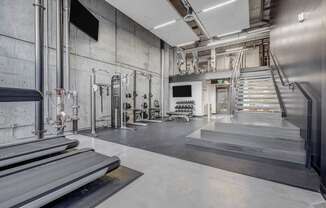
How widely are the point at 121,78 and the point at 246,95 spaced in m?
4.55

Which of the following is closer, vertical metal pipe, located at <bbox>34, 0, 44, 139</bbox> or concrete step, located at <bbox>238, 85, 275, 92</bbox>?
vertical metal pipe, located at <bbox>34, 0, 44, 139</bbox>

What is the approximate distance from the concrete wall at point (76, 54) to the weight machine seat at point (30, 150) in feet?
4.66

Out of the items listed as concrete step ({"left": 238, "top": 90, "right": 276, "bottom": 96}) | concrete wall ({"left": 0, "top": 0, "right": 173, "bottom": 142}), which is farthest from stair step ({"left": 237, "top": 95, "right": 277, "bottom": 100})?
concrete wall ({"left": 0, "top": 0, "right": 173, "bottom": 142})

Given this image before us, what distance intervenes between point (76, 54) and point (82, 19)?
1078 mm

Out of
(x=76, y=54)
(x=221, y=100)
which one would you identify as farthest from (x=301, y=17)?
(x=221, y=100)

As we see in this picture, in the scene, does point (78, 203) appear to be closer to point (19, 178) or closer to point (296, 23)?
point (19, 178)

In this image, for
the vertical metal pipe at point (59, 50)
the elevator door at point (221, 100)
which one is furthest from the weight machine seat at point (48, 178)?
the elevator door at point (221, 100)

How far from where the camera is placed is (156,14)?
18.3 feet

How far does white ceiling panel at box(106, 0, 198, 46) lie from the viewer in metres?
4.97

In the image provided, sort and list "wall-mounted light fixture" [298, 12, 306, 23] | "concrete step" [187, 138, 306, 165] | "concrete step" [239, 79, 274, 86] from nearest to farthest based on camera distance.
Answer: "concrete step" [187, 138, 306, 165], "wall-mounted light fixture" [298, 12, 306, 23], "concrete step" [239, 79, 274, 86]

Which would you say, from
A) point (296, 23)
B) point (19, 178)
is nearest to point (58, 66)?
point (19, 178)

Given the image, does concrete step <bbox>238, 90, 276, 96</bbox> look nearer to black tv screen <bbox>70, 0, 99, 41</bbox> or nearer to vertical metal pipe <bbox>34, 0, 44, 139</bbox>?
black tv screen <bbox>70, 0, 99, 41</bbox>

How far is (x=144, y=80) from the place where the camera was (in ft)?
27.4

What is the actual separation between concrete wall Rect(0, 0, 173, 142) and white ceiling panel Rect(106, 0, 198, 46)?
44.9 inches
